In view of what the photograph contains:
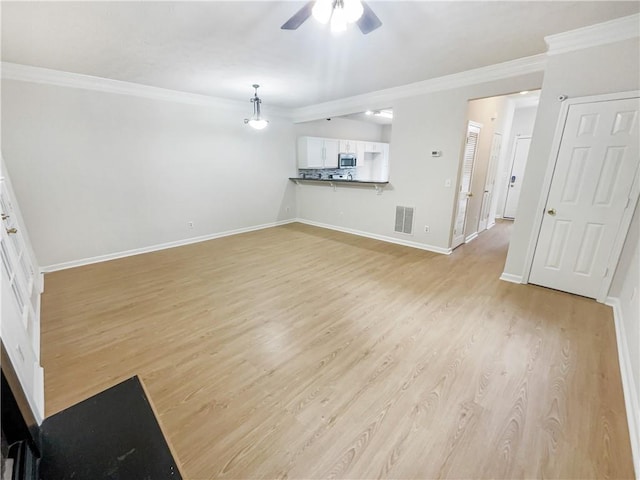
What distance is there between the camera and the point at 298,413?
1645mm

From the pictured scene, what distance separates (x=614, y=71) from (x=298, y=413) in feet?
13.0

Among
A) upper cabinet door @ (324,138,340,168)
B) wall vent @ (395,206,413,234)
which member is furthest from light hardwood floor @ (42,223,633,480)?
upper cabinet door @ (324,138,340,168)

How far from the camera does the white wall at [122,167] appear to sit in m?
3.49

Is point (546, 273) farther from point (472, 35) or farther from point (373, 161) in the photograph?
point (373, 161)

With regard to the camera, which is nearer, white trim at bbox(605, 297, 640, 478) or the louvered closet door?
white trim at bbox(605, 297, 640, 478)

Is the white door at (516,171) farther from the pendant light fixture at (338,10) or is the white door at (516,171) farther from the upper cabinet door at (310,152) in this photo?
the pendant light fixture at (338,10)

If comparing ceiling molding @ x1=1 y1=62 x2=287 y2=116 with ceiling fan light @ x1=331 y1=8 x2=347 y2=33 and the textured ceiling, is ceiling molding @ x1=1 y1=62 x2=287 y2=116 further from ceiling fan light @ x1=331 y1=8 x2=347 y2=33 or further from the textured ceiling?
ceiling fan light @ x1=331 y1=8 x2=347 y2=33

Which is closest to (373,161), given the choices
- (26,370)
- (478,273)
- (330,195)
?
(330,195)

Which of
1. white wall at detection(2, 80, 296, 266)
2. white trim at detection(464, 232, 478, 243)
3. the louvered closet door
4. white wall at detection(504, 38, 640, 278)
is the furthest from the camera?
white trim at detection(464, 232, 478, 243)

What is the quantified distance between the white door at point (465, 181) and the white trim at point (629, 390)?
7.55 ft

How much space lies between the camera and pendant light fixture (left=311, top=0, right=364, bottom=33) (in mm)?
1699

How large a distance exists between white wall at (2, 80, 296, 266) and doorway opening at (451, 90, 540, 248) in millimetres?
3970

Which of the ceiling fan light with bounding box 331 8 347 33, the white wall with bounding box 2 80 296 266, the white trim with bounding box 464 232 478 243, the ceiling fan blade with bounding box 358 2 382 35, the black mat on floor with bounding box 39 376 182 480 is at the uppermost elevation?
the ceiling fan blade with bounding box 358 2 382 35

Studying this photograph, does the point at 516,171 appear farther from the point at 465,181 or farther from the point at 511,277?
the point at 511,277
